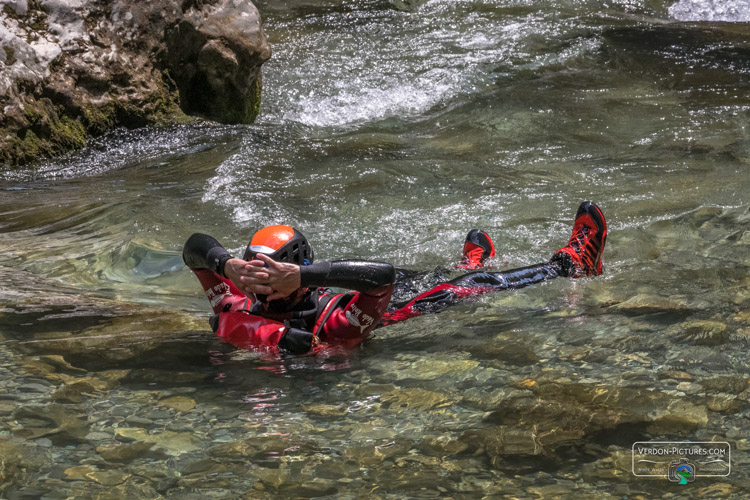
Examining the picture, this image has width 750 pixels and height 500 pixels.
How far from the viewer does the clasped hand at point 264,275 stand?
12.3ft

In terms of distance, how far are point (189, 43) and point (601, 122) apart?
4.94 m

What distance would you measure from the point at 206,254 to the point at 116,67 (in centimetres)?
465

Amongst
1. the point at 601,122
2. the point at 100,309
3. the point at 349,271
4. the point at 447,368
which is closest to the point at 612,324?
the point at 447,368

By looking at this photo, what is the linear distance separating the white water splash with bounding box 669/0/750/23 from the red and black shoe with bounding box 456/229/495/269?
9588 millimetres

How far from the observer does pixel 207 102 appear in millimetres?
8828

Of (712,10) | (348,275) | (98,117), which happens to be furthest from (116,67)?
(712,10)

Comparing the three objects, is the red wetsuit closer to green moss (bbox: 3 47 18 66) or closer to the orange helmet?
the orange helmet

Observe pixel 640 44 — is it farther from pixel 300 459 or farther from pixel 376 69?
pixel 300 459

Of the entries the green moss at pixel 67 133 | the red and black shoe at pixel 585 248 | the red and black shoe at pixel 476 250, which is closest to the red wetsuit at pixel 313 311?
the red and black shoe at pixel 476 250

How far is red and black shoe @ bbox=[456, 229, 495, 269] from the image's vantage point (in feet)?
Answer: 18.6

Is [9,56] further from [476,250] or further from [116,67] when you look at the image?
[476,250]

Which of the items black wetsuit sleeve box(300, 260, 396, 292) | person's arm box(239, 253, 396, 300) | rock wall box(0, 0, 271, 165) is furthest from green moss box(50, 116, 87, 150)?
black wetsuit sleeve box(300, 260, 396, 292)

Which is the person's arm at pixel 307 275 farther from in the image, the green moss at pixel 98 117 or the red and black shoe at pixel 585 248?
the green moss at pixel 98 117

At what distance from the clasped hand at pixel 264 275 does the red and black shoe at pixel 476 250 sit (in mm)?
2102
